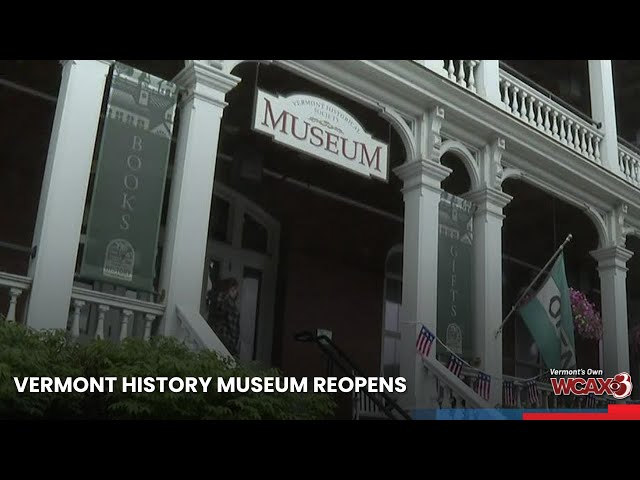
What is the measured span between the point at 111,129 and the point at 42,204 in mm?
755

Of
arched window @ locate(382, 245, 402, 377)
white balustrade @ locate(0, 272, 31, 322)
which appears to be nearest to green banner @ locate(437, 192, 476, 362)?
arched window @ locate(382, 245, 402, 377)

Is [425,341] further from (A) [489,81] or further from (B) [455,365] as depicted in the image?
(A) [489,81]

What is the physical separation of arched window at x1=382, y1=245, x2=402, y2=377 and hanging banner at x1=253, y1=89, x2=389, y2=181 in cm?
328

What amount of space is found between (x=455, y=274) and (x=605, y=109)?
3.94 metres

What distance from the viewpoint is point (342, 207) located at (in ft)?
32.4

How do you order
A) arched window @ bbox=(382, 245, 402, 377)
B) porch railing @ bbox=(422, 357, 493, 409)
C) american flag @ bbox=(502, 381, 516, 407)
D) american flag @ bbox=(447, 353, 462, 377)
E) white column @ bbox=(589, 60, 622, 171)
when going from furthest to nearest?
white column @ bbox=(589, 60, 622, 171)
arched window @ bbox=(382, 245, 402, 377)
american flag @ bbox=(502, 381, 516, 407)
american flag @ bbox=(447, 353, 462, 377)
porch railing @ bbox=(422, 357, 493, 409)

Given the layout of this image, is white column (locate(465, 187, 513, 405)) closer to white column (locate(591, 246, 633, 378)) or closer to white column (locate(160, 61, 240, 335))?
white column (locate(591, 246, 633, 378))

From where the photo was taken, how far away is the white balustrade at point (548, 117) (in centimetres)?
907

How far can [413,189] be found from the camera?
25.7 ft

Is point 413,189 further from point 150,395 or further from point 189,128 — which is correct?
point 150,395

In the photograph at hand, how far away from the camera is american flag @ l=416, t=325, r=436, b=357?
7.26m

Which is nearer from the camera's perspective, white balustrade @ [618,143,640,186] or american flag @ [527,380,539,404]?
american flag @ [527,380,539,404]

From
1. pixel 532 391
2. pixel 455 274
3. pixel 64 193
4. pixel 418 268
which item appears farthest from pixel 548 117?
pixel 64 193

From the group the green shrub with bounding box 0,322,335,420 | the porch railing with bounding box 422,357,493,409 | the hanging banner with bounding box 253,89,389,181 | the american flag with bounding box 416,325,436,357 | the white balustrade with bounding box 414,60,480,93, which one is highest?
the white balustrade with bounding box 414,60,480,93
